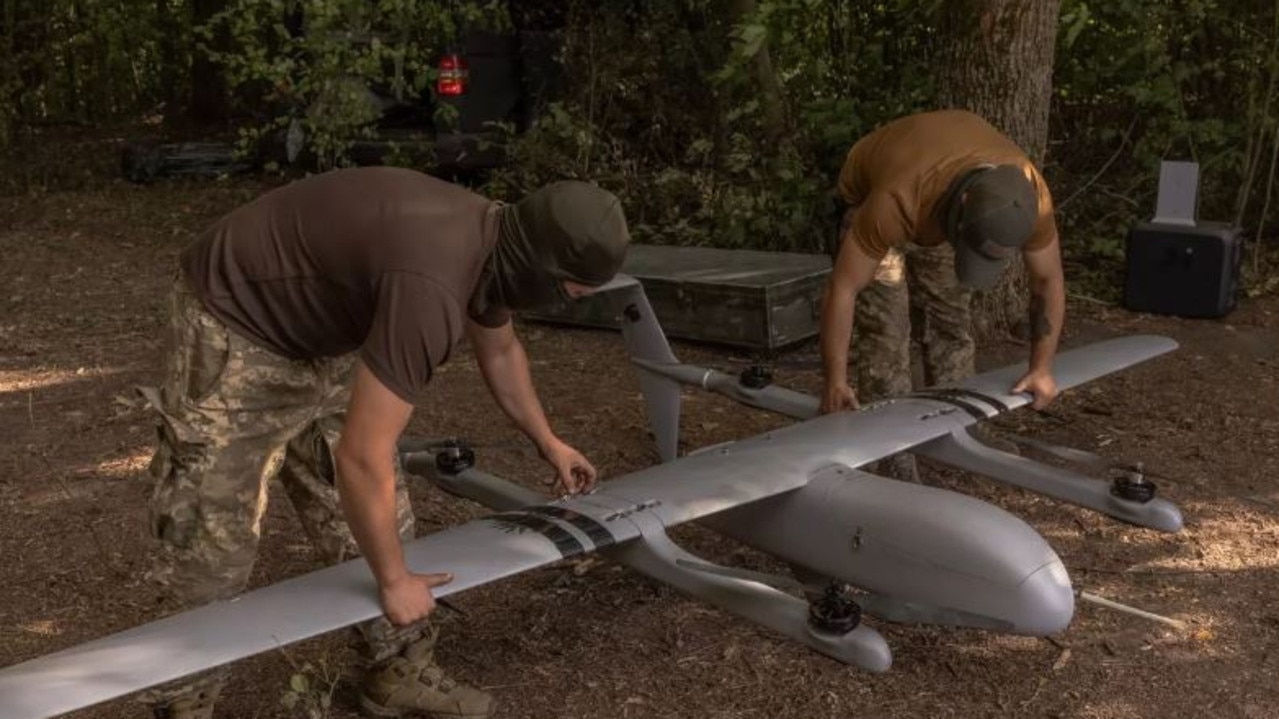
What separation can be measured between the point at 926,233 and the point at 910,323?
1354mm

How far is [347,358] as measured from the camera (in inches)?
154

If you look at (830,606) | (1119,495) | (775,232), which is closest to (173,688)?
(830,606)

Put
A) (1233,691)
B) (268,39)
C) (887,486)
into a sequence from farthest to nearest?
(268,39) → (1233,691) → (887,486)

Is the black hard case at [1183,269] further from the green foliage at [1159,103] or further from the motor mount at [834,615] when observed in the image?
the motor mount at [834,615]

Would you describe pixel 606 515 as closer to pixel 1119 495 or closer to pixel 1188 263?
pixel 1119 495

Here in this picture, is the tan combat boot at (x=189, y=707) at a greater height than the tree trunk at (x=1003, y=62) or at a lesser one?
lesser

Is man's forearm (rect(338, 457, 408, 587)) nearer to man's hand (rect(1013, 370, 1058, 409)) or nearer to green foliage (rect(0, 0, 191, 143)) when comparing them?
man's hand (rect(1013, 370, 1058, 409))

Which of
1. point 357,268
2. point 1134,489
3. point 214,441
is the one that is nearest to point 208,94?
point 214,441

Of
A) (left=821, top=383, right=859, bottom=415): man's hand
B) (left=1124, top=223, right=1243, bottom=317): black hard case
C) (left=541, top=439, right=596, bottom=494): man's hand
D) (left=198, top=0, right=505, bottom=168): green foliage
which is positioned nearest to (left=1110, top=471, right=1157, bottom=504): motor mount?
(left=821, top=383, right=859, bottom=415): man's hand

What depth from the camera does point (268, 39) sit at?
545 inches

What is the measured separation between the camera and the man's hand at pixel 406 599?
3.28m

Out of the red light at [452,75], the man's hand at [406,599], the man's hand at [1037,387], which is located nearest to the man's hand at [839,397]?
the man's hand at [1037,387]

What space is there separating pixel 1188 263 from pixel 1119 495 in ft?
15.7

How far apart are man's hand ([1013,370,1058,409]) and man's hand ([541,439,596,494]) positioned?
1.92m
